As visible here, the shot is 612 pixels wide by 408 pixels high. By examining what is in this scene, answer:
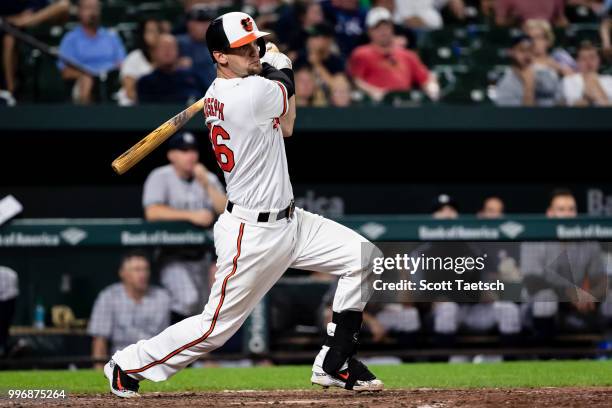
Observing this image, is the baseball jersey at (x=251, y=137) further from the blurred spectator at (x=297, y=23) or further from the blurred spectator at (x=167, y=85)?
the blurred spectator at (x=297, y=23)

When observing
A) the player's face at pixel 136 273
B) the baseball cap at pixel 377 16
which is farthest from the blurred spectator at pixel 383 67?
the player's face at pixel 136 273

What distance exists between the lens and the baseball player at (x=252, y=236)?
468 centimetres

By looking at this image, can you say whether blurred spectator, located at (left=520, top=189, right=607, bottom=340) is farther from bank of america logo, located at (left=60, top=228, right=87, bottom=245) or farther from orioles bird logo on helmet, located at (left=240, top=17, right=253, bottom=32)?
orioles bird logo on helmet, located at (left=240, top=17, right=253, bottom=32)

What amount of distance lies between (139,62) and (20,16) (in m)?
1.23

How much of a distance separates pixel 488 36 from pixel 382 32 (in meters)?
1.59

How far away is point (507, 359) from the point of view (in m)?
7.54

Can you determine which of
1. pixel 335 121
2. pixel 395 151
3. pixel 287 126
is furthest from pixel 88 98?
pixel 287 126

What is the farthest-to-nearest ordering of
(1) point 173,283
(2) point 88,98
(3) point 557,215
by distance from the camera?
(2) point 88,98
(3) point 557,215
(1) point 173,283

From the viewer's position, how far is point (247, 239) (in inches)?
185

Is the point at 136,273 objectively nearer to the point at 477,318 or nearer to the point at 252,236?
the point at 477,318

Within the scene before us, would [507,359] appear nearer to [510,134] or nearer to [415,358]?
[415,358]

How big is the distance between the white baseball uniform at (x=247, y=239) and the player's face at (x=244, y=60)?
0.09 metres

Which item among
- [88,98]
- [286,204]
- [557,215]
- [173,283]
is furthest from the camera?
Result: [88,98]

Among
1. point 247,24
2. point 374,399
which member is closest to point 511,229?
point 374,399
